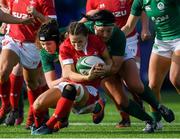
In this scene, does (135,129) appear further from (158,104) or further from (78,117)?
(78,117)

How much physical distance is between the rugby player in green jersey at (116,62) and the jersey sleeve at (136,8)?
0.68 meters

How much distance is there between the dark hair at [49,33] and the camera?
35.2 ft

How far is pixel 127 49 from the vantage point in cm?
1164

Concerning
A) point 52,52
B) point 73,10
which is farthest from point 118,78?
point 73,10

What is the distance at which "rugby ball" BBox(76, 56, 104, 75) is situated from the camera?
10.3 meters

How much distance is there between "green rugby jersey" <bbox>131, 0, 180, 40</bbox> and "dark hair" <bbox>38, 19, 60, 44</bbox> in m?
1.11

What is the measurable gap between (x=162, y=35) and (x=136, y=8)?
0.44 meters

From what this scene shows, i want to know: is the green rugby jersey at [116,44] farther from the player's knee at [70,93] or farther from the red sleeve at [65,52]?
the player's knee at [70,93]

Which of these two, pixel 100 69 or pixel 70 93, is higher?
pixel 100 69

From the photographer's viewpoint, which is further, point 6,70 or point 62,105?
point 6,70

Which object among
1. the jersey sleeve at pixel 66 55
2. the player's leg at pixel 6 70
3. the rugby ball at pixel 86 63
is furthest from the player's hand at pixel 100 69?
the player's leg at pixel 6 70

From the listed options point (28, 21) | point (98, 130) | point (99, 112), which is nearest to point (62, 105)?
point (99, 112)

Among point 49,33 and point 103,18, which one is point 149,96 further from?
point 49,33

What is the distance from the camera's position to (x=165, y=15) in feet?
36.6
